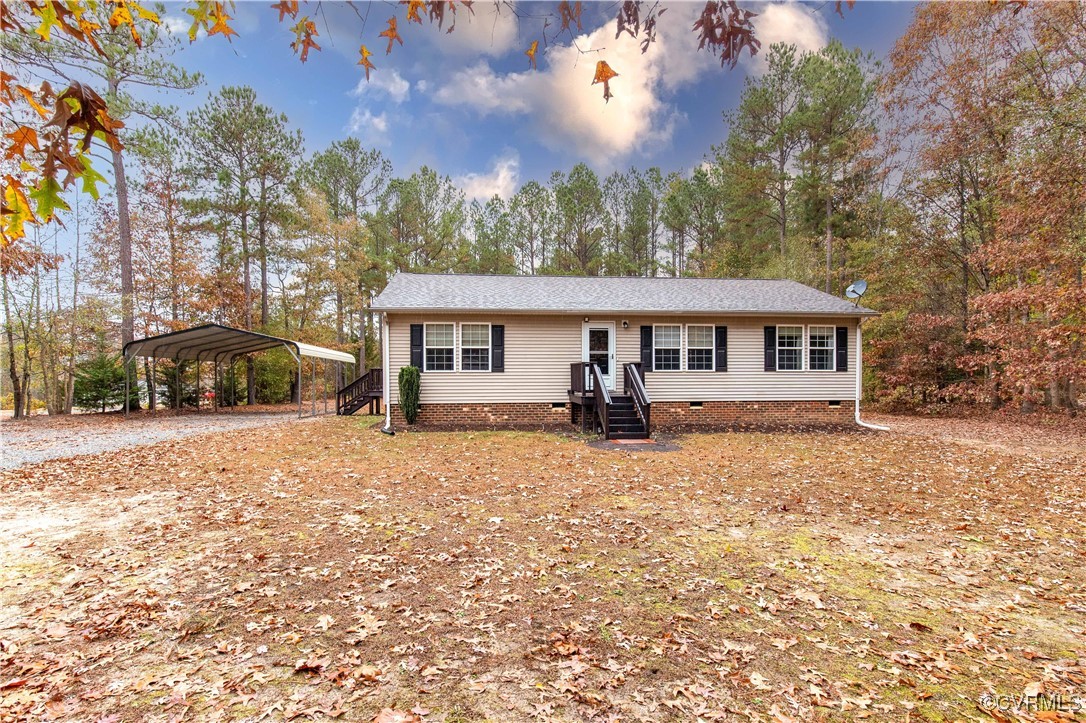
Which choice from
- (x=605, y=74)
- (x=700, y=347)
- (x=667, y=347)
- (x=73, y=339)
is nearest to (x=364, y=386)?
(x=73, y=339)

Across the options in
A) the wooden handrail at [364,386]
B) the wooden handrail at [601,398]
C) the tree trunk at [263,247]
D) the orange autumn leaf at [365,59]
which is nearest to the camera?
the orange autumn leaf at [365,59]

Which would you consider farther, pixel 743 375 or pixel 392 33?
pixel 743 375

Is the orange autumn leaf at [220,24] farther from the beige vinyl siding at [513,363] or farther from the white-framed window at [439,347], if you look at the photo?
the white-framed window at [439,347]

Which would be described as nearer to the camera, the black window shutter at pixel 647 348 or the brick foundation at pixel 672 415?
the brick foundation at pixel 672 415

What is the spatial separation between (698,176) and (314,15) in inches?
1065

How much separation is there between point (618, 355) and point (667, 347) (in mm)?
1340

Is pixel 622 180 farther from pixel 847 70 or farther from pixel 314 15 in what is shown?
pixel 314 15

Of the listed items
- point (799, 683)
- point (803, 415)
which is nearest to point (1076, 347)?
point (803, 415)

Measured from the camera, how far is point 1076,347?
1202cm

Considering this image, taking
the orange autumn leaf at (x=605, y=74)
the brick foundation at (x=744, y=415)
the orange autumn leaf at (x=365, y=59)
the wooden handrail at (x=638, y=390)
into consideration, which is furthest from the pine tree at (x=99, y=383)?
the orange autumn leaf at (x=605, y=74)

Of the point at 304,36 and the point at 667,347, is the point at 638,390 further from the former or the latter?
the point at 304,36

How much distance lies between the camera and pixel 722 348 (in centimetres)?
1260

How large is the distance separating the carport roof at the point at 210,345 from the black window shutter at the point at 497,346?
18.9 ft

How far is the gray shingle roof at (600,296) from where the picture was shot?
38.9ft
